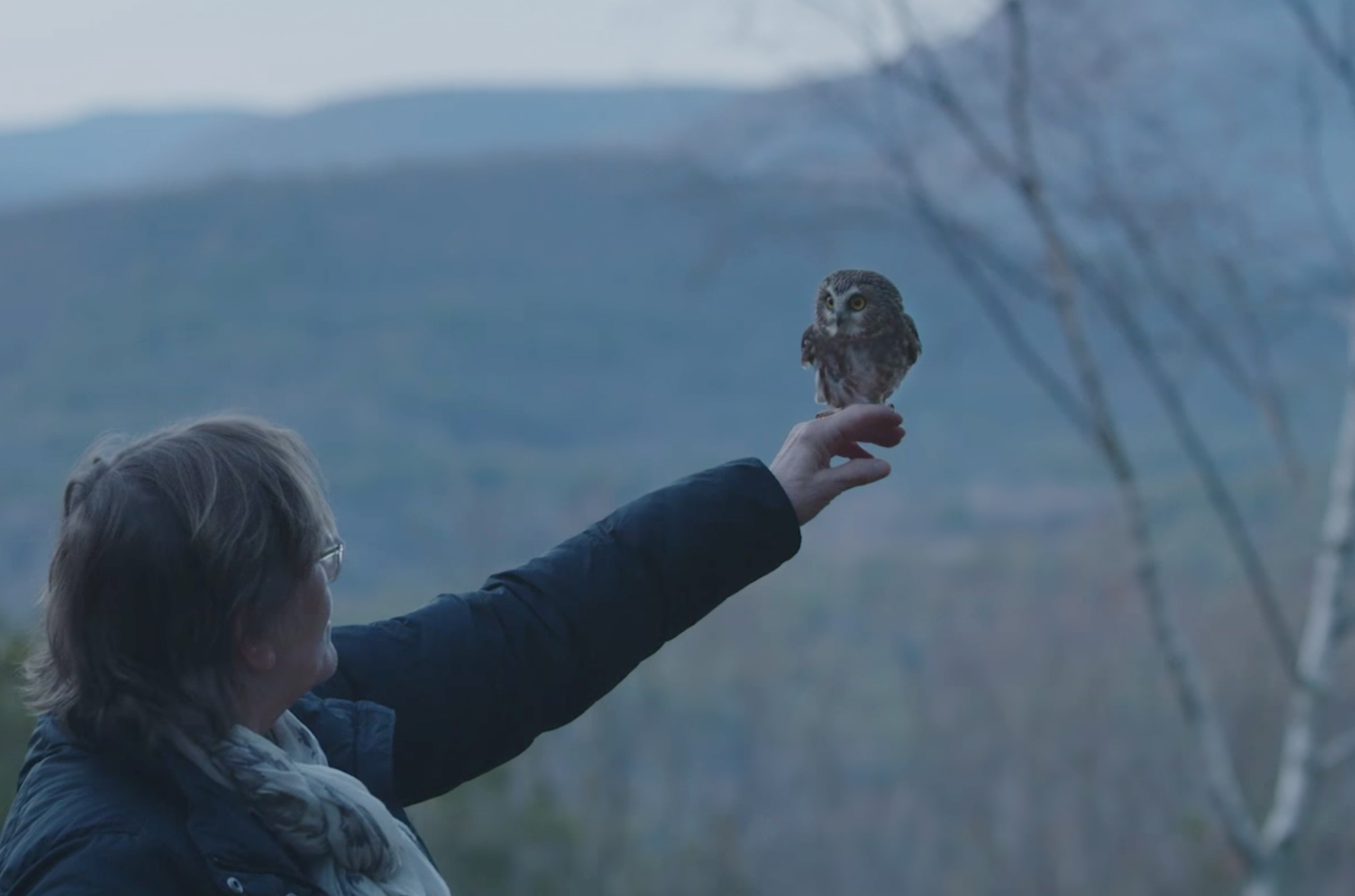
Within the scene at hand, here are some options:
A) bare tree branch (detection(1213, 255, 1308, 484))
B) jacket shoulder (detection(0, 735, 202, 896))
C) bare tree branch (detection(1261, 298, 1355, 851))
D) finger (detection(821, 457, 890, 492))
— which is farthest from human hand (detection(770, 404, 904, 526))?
bare tree branch (detection(1213, 255, 1308, 484))

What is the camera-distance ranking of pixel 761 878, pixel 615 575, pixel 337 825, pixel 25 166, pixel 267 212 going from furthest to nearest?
pixel 25 166, pixel 267 212, pixel 761 878, pixel 615 575, pixel 337 825

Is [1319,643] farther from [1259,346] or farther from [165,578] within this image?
[165,578]

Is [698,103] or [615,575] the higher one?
[698,103]

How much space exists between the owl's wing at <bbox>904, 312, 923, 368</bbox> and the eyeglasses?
2.51 ft

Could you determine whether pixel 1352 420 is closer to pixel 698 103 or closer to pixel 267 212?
pixel 698 103

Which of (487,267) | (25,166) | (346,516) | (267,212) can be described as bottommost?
(346,516)

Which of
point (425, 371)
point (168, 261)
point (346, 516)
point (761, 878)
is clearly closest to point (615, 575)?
point (761, 878)

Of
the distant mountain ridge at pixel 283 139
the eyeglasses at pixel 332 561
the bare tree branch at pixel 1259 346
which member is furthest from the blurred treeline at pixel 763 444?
the eyeglasses at pixel 332 561

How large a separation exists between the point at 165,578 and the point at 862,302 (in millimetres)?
908

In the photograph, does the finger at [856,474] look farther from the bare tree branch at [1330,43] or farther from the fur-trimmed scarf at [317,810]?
the bare tree branch at [1330,43]

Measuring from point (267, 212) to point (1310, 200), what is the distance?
1216 inches

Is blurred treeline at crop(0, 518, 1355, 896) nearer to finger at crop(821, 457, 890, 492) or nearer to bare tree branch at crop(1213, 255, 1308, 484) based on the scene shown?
bare tree branch at crop(1213, 255, 1308, 484)

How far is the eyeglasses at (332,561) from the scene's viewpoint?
159cm

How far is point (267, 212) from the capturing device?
115 ft
